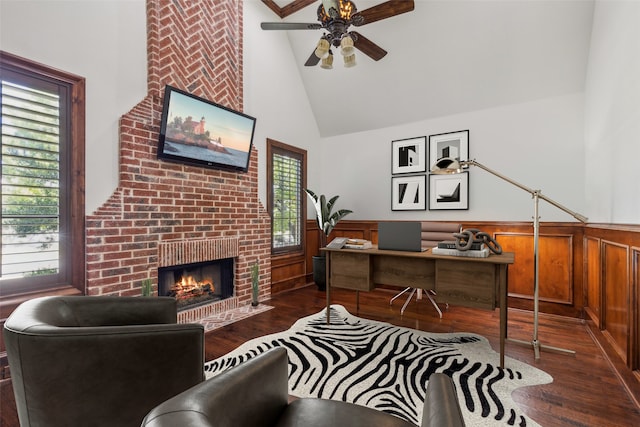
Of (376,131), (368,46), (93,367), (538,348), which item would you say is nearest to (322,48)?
(368,46)

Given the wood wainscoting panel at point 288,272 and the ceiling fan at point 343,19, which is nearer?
the ceiling fan at point 343,19

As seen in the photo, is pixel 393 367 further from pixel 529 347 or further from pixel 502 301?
pixel 529 347

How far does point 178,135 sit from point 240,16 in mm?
1854

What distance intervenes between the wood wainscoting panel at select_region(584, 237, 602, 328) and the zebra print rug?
1120mm

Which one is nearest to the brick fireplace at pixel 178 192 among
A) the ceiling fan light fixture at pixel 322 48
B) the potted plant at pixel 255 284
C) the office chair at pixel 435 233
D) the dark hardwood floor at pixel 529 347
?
the potted plant at pixel 255 284

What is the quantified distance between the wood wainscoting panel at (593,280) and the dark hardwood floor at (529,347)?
7.4 inches

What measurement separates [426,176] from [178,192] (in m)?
3.32

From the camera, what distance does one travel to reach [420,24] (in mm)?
3625

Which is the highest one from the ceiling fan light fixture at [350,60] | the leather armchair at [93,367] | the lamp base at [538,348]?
the ceiling fan light fixture at [350,60]

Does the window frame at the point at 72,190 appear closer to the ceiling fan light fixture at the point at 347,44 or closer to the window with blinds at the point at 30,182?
the window with blinds at the point at 30,182

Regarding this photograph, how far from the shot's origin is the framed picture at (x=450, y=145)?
4.16 meters

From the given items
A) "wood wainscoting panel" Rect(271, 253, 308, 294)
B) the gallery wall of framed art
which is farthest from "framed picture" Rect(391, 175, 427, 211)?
"wood wainscoting panel" Rect(271, 253, 308, 294)

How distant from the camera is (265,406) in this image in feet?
3.30

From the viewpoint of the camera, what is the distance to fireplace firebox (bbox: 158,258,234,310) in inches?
124
